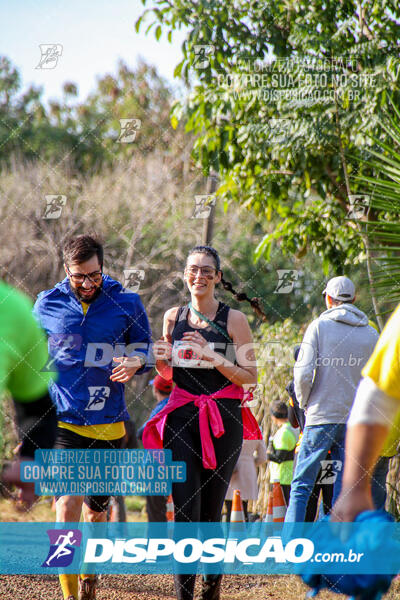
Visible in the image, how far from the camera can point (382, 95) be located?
585cm

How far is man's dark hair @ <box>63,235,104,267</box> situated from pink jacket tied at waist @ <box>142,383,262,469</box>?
0.88m

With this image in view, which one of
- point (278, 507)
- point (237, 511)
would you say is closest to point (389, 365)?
point (237, 511)

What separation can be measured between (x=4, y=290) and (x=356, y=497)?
3.20 ft

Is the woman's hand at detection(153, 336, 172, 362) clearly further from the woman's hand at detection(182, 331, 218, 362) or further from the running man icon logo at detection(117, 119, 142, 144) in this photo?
the running man icon logo at detection(117, 119, 142, 144)

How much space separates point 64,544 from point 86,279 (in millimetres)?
1434

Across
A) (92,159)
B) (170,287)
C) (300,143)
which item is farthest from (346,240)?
(92,159)

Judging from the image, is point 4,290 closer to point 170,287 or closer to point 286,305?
point 170,287

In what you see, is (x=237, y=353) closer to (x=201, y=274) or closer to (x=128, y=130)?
(x=201, y=274)

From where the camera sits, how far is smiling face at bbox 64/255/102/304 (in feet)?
13.7

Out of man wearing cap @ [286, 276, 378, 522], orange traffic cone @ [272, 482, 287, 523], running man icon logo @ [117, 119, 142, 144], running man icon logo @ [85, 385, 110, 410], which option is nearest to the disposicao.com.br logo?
man wearing cap @ [286, 276, 378, 522]

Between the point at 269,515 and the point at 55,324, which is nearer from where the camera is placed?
the point at 55,324

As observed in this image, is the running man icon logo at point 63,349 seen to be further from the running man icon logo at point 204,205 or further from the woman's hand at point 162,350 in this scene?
the running man icon logo at point 204,205

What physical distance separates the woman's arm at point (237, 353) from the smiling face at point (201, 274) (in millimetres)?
205

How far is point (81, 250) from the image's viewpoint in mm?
4145
